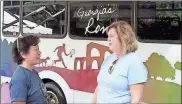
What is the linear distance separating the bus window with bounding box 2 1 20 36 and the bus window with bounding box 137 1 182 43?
9.15 ft

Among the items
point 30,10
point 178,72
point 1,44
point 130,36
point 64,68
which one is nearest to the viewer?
point 130,36

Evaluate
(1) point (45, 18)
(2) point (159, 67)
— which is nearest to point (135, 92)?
(2) point (159, 67)

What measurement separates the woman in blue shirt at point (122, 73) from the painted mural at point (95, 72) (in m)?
2.24

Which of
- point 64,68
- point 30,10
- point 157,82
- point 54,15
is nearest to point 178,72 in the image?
point 157,82

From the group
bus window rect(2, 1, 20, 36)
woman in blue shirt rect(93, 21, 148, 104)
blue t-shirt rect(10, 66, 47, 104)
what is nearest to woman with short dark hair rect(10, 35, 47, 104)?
blue t-shirt rect(10, 66, 47, 104)

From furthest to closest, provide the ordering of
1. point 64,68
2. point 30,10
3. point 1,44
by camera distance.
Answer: point 1,44, point 30,10, point 64,68

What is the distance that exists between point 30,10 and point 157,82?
2.93 metres

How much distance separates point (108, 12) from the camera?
579cm

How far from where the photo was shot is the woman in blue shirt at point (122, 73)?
2.85 meters

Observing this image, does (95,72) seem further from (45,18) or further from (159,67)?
(45,18)

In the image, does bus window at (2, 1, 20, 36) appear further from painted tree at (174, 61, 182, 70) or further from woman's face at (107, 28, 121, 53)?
woman's face at (107, 28, 121, 53)

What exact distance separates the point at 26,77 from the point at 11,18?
468 cm

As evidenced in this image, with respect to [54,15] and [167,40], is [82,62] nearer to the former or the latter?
[54,15]

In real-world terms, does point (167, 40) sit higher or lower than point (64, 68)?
higher
